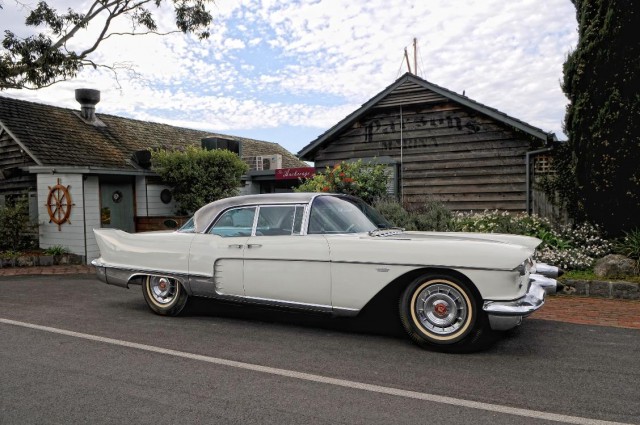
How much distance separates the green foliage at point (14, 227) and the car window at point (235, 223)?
10434 mm

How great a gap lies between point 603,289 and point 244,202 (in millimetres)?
5620

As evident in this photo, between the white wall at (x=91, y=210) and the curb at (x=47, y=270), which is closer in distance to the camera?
the curb at (x=47, y=270)

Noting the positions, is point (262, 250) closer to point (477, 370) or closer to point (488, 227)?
point (477, 370)

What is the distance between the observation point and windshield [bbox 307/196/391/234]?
5180mm

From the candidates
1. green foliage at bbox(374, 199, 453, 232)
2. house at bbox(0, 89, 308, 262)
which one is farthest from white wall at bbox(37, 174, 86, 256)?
green foliage at bbox(374, 199, 453, 232)

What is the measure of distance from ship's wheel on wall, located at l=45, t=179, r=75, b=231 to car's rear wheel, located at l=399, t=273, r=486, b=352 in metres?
12.1

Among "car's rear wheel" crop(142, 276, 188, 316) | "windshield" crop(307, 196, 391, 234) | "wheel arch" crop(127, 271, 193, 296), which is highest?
"windshield" crop(307, 196, 391, 234)

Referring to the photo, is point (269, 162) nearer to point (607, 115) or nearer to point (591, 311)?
point (607, 115)

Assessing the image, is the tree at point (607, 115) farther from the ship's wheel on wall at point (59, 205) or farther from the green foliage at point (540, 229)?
the ship's wheel on wall at point (59, 205)

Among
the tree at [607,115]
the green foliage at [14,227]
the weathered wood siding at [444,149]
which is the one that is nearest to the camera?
the tree at [607,115]

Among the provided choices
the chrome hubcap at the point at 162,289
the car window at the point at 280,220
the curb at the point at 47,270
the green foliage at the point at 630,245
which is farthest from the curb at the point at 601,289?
the curb at the point at 47,270

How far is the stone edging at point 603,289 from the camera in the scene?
719cm

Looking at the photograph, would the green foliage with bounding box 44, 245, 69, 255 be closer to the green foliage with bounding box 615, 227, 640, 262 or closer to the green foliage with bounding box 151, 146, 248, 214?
the green foliage with bounding box 151, 146, 248, 214

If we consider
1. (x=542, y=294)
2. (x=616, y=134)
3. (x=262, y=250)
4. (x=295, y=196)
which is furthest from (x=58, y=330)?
(x=616, y=134)
